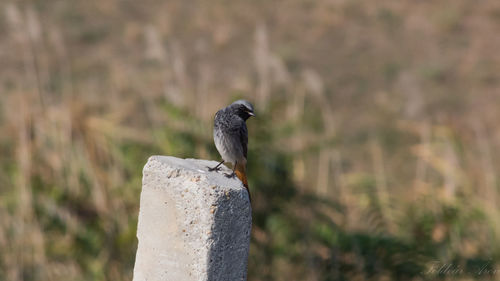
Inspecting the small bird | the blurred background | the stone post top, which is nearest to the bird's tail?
the small bird

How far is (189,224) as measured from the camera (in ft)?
7.89

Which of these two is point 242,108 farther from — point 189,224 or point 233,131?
point 189,224

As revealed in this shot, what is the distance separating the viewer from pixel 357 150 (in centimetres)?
1314

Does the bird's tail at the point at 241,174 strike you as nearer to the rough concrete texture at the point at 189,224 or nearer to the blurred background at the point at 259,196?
the rough concrete texture at the point at 189,224

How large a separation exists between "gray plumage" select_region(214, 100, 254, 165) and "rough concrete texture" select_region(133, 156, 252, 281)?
478 mm

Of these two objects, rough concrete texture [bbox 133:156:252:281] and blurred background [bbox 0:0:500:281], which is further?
blurred background [bbox 0:0:500:281]

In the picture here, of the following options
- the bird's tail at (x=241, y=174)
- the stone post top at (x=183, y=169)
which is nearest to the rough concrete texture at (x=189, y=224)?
the stone post top at (x=183, y=169)

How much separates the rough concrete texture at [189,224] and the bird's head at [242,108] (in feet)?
1.79

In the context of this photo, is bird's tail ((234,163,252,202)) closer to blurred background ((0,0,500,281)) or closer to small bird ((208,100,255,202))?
small bird ((208,100,255,202))

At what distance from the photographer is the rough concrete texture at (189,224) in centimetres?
239

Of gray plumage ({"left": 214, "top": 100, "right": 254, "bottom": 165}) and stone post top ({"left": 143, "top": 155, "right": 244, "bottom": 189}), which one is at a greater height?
gray plumage ({"left": 214, "top": 100, "right": 254, "bottom": 165})

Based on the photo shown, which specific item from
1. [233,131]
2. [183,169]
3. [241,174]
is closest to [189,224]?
[183,169]

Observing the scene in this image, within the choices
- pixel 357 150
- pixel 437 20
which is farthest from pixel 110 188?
pixel 437 20

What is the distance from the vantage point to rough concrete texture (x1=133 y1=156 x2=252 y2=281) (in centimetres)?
239
